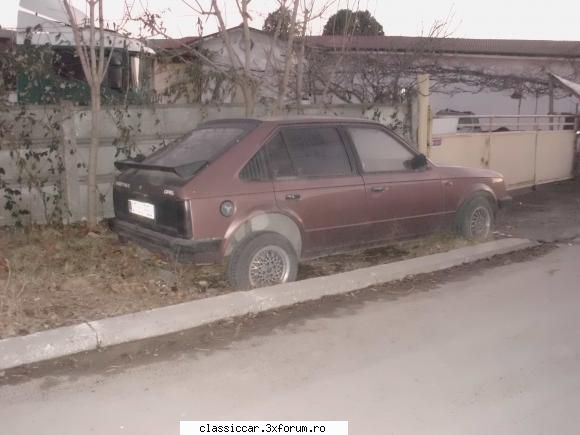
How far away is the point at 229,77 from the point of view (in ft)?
27.6

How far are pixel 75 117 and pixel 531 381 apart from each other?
231 inches

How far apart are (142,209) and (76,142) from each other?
246 centimetres

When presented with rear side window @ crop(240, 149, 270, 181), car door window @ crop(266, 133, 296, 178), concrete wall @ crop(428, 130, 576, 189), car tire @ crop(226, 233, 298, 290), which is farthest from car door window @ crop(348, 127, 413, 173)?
concrete wall @ crop(428, 130, 576, 189)

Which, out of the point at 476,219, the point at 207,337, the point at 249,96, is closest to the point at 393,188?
the point at 476,219

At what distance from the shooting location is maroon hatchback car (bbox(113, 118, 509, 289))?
5121 mm

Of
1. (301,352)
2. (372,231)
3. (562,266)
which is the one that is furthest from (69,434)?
(562,266)

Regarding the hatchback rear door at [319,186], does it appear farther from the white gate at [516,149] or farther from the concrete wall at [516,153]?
the concrete wall at [516,153]

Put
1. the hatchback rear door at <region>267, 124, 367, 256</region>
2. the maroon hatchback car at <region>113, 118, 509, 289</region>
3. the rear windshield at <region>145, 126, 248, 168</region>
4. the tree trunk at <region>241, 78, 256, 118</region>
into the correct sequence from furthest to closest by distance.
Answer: the tree trunk at <region>241, 78, 256, 118</region> < the hatchback rear door at <region>267, 124, 367, 256</region> < the rear windshield at <region>145, 126, 248, 168</region> < the maroon hatchback car at <region>113, 118, 509, 289</region>

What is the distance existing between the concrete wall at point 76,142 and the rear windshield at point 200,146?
6.36 ft

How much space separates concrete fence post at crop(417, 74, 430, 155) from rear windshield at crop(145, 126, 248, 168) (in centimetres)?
512

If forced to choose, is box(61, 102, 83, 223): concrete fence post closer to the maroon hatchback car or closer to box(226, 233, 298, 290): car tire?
A: the maroon hatchback car

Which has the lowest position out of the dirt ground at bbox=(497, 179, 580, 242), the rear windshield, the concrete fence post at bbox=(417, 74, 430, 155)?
the dirt ground at bbox=(497, 179, 580, 242)

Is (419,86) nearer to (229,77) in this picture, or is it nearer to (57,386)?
(229,77)

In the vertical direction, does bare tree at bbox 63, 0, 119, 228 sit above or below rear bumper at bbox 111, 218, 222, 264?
above
